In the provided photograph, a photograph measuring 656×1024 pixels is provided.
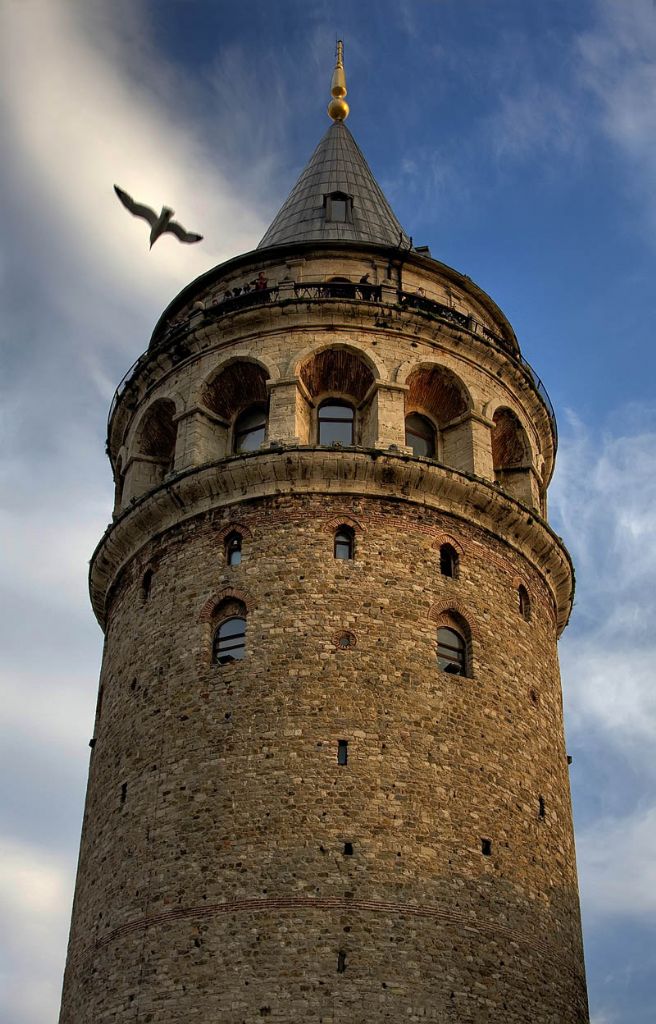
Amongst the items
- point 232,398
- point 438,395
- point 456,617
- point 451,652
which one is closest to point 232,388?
point 232,398

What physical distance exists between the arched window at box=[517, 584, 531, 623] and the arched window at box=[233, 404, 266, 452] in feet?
21.9

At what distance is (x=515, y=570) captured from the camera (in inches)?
1200

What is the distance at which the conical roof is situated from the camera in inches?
1419

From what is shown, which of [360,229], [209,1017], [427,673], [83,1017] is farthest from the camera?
[360,229]

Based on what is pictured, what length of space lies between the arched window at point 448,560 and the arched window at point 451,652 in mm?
1338

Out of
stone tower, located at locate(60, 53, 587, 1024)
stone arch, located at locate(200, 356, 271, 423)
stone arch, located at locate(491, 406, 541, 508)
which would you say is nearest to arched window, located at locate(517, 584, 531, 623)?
stone tower, located at locate(60, 53, 587, 1024)

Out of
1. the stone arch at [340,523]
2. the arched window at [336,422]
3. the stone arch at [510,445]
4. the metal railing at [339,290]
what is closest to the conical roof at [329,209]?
the metal railing at [339,290]

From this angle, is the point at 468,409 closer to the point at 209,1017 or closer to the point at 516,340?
the point at 516,340

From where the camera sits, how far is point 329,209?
3706 centimetres

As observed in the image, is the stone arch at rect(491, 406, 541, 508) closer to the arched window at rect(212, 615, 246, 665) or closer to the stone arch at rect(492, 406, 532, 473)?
the stone arch at rect(492, 406, 532, 473)

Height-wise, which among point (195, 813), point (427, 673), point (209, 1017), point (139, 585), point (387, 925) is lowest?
point (209, 1017)

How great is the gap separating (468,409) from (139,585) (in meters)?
8.54

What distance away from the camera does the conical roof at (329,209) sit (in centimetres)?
3603

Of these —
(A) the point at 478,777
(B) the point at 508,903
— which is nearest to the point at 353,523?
(A) the point at 478,777
